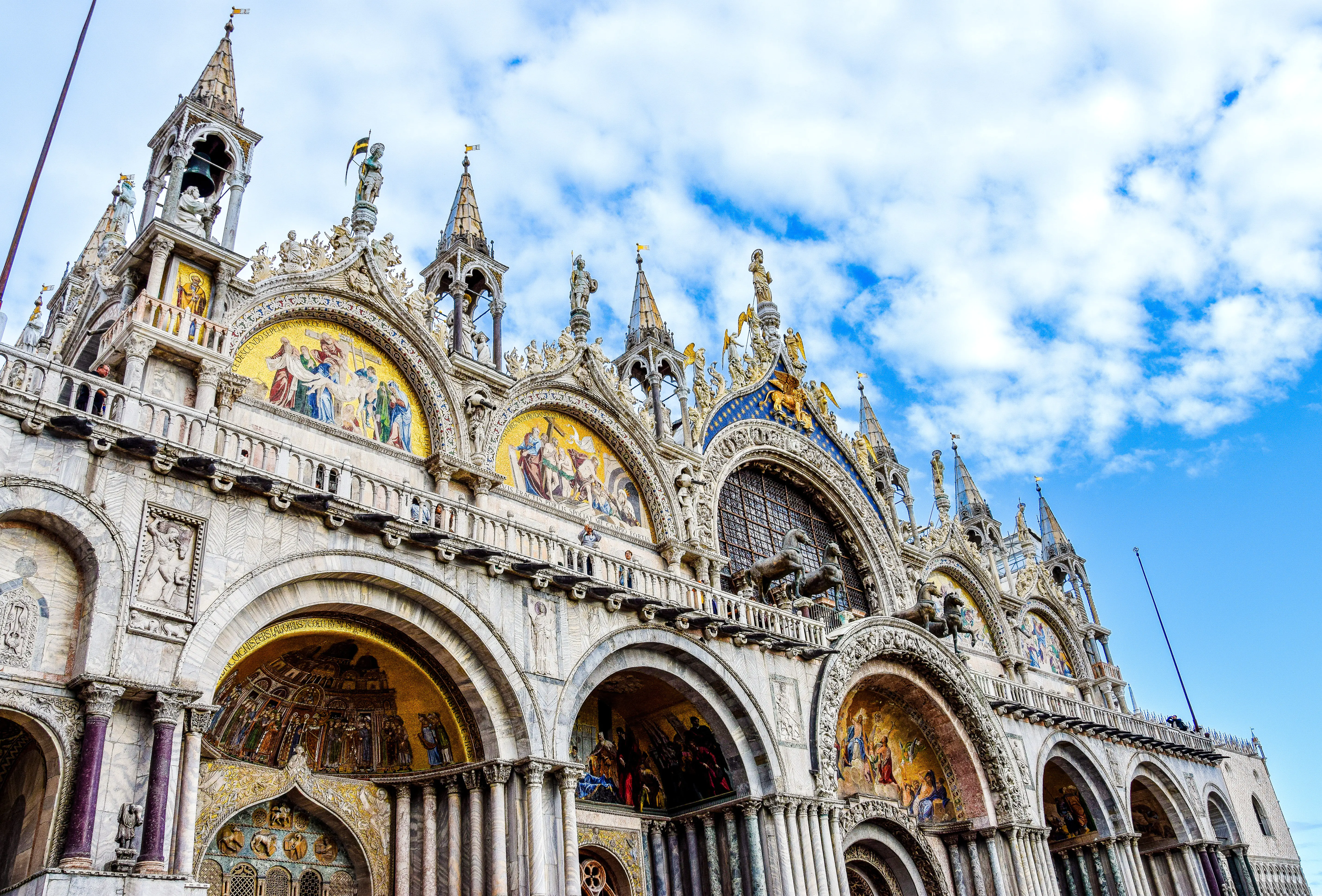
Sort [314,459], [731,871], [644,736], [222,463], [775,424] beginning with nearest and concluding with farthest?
[222,463] → [314,459] → [731,871] → [644,736] → [775,424]

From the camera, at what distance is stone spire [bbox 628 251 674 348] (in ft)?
78.9

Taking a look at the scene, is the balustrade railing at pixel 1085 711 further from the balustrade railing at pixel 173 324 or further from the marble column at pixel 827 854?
the balustrade railing at pixel 173 324

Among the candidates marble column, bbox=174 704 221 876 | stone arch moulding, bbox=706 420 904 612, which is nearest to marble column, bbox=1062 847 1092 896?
stone arch moulding, bbox=706 420 904 612

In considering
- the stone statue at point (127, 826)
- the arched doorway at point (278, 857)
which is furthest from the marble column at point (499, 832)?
the stone statue at point (127, 826)

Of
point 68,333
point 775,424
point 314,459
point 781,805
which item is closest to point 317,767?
point 314,459

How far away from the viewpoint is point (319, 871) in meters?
13.7

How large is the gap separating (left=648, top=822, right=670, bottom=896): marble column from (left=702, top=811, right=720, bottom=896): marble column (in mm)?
708

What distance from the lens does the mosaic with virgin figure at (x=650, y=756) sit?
56.5ft

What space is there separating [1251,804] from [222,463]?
33.9 meters

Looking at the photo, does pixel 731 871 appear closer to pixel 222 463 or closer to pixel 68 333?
pixel 222 463

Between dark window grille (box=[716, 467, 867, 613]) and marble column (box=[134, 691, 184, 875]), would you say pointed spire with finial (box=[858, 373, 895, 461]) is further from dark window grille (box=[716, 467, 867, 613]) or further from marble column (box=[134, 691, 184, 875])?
marble column (box=[134, 691, 184, 875])

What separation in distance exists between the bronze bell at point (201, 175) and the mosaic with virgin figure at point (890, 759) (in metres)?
14.4

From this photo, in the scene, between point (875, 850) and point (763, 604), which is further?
point (875, 850)

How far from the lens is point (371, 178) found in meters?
18.1
